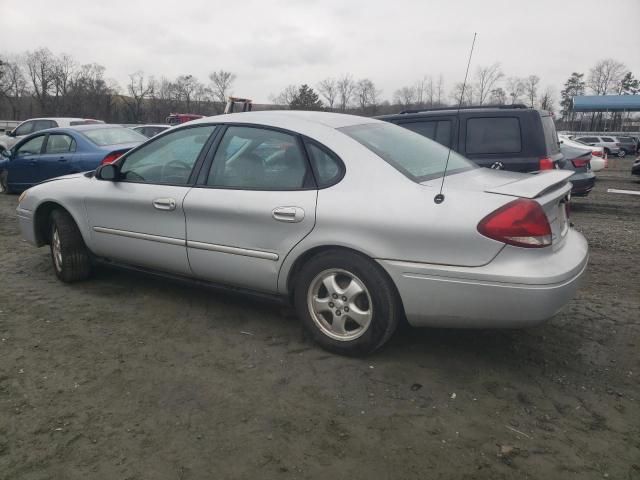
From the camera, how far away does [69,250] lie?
4.50 meters

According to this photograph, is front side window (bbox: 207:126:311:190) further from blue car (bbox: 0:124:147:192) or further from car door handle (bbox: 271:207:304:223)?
blue car (bbox: 0:124:147:192)

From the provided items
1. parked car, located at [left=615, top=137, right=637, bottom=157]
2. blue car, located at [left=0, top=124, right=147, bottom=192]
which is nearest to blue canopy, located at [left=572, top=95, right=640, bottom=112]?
parked car, located at [left=615, top=137, right=637, bottom=157]

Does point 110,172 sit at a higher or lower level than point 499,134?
lower

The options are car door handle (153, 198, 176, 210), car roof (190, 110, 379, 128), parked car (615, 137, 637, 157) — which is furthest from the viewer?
parked car (615, 137, 637, 157)

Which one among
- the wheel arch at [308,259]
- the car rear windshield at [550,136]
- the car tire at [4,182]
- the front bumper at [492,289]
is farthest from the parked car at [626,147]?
the wheel arch at [308,259]

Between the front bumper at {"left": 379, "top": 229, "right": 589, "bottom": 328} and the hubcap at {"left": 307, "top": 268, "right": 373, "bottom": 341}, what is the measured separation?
25 centimetres

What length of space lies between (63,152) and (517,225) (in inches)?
327

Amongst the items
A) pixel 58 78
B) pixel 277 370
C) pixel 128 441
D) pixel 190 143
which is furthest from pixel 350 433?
pixel 58 78

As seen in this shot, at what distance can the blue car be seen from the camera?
851 cm

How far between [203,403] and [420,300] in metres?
1.29

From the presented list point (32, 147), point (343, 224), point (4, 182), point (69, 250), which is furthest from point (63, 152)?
point (343, 224)

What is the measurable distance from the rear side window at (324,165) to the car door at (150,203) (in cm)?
94

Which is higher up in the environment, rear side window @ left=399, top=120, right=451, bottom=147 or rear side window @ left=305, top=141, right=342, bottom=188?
rear side window @ left=399, top=120, right=451, bottom=147

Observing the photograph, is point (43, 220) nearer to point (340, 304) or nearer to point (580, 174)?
point (340, 304)
